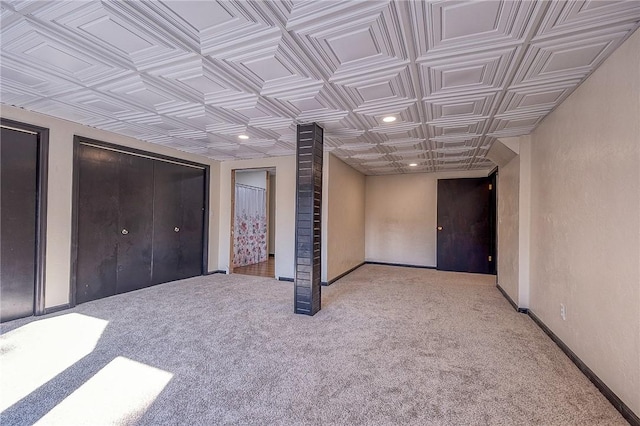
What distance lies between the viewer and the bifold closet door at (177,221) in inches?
187

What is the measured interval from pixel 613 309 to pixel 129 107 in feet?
15.3

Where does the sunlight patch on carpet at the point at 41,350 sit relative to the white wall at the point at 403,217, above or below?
below

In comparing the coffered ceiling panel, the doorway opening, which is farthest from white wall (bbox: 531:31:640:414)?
the doorway opening

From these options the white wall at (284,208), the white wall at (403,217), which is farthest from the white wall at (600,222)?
the white wall at (284,208)

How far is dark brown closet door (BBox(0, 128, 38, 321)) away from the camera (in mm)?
3020

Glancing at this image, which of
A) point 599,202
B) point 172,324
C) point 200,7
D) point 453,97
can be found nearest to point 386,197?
point 453,97

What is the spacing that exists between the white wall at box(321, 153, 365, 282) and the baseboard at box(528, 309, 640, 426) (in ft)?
→ 10.3

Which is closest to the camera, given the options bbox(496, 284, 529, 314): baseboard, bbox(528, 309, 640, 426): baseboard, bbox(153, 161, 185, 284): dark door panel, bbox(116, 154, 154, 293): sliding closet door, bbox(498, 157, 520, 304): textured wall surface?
bbox(528, 309, 640, 426): baseboard

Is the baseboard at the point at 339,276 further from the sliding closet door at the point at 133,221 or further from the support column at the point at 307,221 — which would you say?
the sliding closet door at the point at 133,221

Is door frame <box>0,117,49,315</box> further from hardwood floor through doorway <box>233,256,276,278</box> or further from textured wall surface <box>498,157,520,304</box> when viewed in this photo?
textured wall surface <box>498,157,520,304</box>

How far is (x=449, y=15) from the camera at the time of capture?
1.61 metres

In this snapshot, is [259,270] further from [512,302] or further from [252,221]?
[512,302]

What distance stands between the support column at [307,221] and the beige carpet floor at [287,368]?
0.92 feet

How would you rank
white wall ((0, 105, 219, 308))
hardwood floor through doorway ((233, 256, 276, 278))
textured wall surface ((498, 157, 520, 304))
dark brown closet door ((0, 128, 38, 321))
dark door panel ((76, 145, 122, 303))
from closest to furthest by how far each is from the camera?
dark brown closet door ((0, 128, 38, 321))
white wall ((0, 105, 219, 308))
dark door panel ((76, 145, 122, 303))
textured wall surface ((498, 157, 520, 304))
hardwood floor through doorway ((233, 256, 276, 278))
